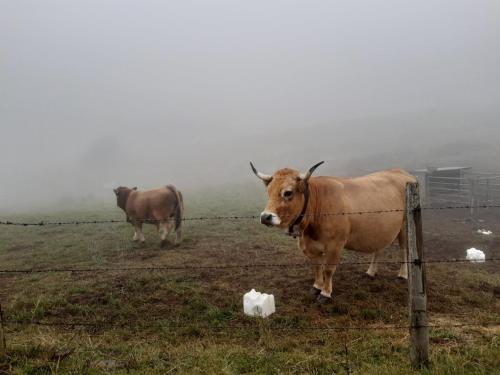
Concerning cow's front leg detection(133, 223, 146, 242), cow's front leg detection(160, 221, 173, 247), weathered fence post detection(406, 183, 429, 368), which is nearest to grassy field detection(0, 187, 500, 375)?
cow's front leg detection(160, 221, 173, 247)

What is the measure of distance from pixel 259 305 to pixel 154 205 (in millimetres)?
6787

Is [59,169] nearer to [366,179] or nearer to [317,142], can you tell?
[317,142]

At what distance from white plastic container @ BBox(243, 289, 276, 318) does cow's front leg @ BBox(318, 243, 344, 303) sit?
3.28 feet

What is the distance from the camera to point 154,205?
1182 centimetres

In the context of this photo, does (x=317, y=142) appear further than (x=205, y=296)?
Yes

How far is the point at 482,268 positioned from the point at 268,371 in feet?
23.2

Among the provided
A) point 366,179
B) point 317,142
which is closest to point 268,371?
point 366,179

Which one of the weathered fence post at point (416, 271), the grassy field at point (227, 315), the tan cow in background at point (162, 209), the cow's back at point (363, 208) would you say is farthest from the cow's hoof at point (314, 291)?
the tan cow in background at point (162, 209)

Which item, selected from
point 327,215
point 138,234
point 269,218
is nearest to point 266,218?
point 269,218

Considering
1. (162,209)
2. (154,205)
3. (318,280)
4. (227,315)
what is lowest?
(227,315)

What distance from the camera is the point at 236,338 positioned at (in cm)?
514

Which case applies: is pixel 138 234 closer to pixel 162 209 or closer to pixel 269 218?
pixel 162 209

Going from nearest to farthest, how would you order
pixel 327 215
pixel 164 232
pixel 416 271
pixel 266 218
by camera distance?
pixel 416 271 → pixel 266 218 → pixel 327 215 → pixel 164 232

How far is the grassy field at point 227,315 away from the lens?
13.7 ft
